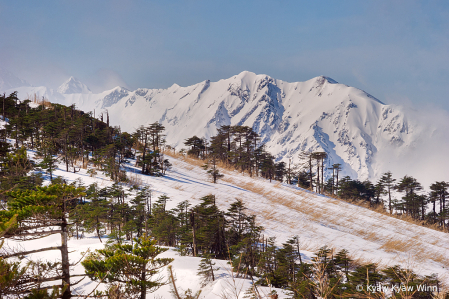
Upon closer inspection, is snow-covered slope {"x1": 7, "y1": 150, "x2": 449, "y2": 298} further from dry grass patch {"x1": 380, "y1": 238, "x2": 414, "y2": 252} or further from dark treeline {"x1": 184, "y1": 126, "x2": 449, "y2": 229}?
dark treeline {"x1": 184, "y1": 126, "x2": 449, "y2": 229}

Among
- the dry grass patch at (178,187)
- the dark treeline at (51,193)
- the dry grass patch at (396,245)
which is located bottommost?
the dry grass patch at (396,245)

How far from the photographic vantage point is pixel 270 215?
77.5 feet

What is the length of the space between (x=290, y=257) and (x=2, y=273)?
1358cm

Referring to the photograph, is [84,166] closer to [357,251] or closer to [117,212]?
[117,212]

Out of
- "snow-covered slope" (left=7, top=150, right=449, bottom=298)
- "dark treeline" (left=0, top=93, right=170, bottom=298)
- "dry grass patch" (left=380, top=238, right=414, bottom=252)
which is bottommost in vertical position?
"dry grass patch" (left=380, top=238, right=414, bottom=252)

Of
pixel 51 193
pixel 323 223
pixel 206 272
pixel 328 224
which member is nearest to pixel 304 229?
pixel 323 223

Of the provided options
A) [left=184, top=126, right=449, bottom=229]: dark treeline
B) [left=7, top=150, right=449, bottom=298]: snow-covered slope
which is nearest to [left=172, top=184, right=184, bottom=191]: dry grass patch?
[left=7, top=150, right=449, bottom=298]: snow-covered slope

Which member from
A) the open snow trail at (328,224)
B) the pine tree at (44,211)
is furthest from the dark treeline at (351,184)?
the pine tree at (44,211)

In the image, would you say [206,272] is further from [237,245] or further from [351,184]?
[351,184]

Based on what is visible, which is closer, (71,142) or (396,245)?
(396,245)

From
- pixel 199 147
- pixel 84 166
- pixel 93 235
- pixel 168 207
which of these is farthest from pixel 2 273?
pixel 199 147

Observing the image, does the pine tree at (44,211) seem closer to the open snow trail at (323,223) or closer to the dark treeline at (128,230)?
the dark treeline at (128,230)

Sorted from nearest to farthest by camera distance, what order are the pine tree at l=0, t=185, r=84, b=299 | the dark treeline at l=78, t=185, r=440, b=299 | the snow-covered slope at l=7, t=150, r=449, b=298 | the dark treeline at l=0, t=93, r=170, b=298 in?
the dark treeline at l=0, t=93, r=170, b=298, the pine tree at l=0, t=185, r=84, b=299, the dark treeline at l=78, t=185, r=440, b=299, the snow-covered slope at l=7, t=150, r=449, b=298

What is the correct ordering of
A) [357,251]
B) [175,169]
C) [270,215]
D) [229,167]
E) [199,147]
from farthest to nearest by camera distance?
1. [199,147]
2. [229,167]
3. [175,169]
4. [270,215]
5. [357,251]
